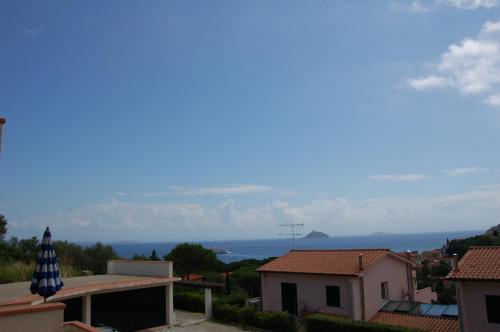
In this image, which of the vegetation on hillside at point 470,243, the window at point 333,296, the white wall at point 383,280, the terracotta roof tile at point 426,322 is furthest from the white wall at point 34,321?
the vegetation on hillside at point 470,243

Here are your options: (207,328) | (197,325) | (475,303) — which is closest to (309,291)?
(207,328)

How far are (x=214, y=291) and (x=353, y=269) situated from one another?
43.1ft

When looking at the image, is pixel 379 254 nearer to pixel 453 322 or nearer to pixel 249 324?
pixel 453 322

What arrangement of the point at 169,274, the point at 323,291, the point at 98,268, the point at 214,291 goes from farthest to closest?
the point at 98,268 → the point at 214,291 → the point at 323,291 → the point at 169,274

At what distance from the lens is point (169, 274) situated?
2197 centimetres

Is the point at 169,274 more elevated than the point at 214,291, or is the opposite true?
the point at 169,274

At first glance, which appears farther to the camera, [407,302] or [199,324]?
[407,302]

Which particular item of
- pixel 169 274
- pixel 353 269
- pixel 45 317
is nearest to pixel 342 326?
pixel 353 269

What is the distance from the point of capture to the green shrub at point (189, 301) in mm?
26395

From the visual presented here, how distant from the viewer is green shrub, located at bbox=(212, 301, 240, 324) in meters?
23.8

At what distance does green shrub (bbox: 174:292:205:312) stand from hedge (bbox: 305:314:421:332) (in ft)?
27.9

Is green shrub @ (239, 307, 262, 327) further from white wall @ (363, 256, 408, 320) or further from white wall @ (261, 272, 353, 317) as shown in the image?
white wall @ (363, 256, 408, 320)

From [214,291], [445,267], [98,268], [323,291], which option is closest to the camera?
[323,291]

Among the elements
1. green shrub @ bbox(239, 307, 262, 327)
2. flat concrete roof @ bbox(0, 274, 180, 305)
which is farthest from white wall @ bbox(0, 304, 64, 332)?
green shrub @ bbox(239, 307, 262, 327)
